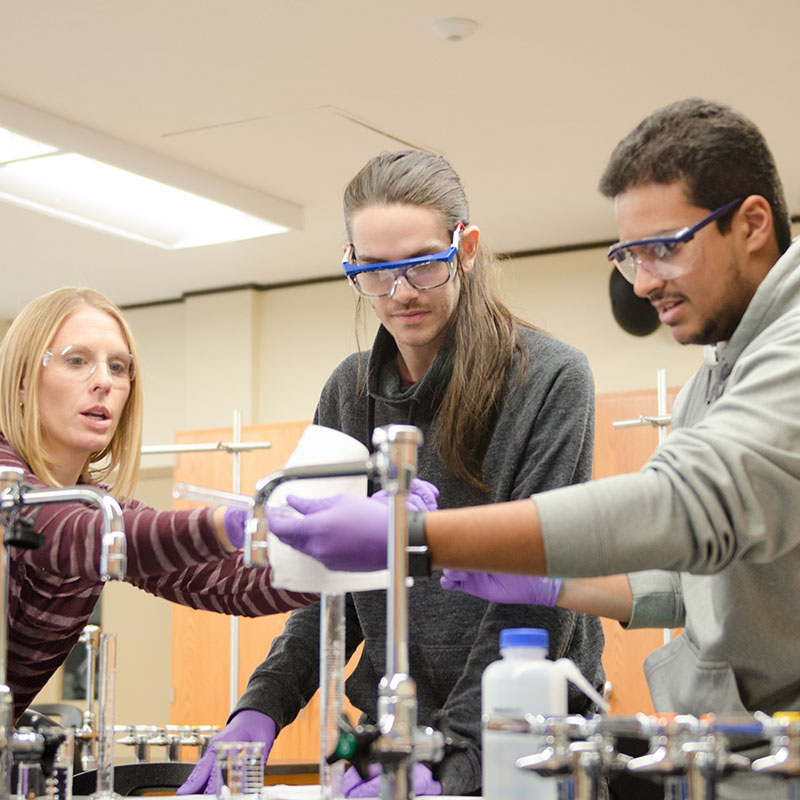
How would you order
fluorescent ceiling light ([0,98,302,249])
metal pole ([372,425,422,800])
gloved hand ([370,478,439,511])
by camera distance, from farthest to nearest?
1. fluorescent ceiling light ([0,98,302,249])
2. gloved hand ([370,478,439,511])
3. metal pole ([372,425,422,800])

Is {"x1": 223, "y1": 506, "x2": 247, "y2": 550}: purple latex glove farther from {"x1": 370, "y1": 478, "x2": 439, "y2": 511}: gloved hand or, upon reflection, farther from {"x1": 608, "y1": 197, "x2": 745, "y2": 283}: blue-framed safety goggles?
{"x1": 608, "y1": 197, "x2": 745, "y2": 283}: blue-framed safety goggles

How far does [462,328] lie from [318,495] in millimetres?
545

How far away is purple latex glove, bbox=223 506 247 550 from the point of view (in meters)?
1.64

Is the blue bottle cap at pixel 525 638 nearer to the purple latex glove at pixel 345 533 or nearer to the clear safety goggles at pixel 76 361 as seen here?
the purple latex glove at pixel 345 533

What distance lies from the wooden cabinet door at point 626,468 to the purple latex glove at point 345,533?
10.5 ft

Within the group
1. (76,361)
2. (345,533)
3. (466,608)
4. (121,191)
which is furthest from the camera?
(121,191)

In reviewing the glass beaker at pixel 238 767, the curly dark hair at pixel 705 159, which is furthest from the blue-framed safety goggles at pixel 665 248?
the glass beaker at pixel 238 767

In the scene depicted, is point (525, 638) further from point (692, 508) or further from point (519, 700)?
point (692, 508)

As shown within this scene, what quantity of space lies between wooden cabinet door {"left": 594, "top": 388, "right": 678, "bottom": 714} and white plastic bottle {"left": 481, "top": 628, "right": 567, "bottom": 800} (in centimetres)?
312

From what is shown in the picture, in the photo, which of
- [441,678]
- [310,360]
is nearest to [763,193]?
[441,678]

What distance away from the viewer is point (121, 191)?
16.9ft

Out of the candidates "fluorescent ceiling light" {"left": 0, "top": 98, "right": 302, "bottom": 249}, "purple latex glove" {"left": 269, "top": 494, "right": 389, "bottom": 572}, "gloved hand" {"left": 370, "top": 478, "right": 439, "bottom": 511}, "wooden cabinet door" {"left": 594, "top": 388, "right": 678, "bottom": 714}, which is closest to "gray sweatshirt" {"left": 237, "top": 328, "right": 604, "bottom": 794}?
"gloved hand" {"left": 370, "top": 478, "right": 439, "bottom": 511}

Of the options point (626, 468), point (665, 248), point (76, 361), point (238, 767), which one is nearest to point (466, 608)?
point (238, 767)

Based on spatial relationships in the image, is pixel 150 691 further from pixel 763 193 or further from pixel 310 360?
pixel 763 193
